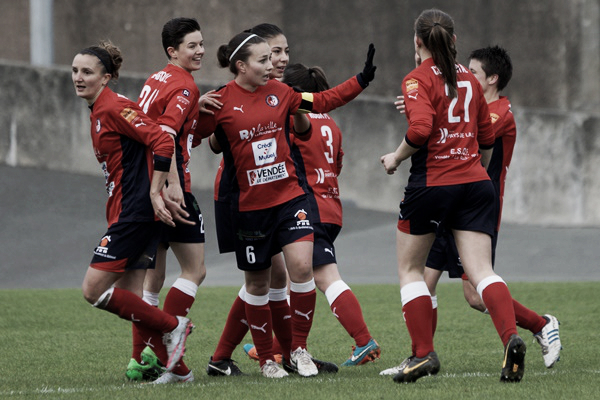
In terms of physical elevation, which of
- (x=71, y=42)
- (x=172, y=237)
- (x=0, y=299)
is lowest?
(x=0, y=299)

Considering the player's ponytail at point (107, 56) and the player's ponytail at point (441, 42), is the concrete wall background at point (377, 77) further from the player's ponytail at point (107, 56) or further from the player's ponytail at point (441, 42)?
the player's ponytail at point (107, 56)

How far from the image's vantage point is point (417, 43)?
5934mm

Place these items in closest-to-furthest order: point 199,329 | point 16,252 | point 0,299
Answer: point 199,329 → point 0,299 → point 16,252

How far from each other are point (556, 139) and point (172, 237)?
1049 centimetres

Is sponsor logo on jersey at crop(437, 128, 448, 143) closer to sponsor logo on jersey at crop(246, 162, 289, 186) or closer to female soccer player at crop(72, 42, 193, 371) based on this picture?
sponsor logo on jersey at crop(246, 162, 289, 186)

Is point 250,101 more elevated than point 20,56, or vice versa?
point 20,56

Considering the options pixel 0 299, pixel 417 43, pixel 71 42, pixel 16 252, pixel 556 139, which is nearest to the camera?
pixel 417 43

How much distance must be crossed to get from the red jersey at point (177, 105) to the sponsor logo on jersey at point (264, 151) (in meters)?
0.37

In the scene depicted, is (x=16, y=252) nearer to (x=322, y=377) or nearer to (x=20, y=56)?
(x=322, y=377)

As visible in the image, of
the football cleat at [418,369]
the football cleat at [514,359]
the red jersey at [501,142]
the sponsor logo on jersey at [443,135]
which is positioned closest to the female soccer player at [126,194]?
the football cleat at [418,369]

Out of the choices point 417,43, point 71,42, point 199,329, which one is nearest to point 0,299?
point 199,329

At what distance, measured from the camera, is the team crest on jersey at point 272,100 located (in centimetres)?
621

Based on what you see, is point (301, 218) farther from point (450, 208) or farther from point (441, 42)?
point (441, 42)

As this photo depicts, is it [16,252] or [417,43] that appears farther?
[16,252]
